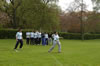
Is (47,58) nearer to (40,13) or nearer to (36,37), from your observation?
(36,37)

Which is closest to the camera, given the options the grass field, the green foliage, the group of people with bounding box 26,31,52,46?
the grass field

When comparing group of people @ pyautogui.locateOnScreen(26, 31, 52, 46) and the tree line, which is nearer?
group of people @ pyautogui.locateOnScreen(26, 31, 52, 46)

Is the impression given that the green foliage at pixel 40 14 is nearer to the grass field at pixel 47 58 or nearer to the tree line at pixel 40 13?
the tree line at pixel 40 13

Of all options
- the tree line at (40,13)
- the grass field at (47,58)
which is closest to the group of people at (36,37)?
the grass field at (47,58)

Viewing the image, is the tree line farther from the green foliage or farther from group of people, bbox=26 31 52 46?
group of people, bbox=26 31 52 46

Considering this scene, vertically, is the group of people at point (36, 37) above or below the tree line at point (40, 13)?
below

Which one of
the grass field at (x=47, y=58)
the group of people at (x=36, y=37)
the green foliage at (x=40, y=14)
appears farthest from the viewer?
the green foliage at (x=40, y=14)

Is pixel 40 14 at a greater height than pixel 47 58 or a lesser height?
greater

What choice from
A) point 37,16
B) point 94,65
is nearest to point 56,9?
point 37,16

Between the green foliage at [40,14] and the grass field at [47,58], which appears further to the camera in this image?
the green foliage at [40,14]

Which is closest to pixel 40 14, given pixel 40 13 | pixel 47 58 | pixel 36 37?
pixel 40 13

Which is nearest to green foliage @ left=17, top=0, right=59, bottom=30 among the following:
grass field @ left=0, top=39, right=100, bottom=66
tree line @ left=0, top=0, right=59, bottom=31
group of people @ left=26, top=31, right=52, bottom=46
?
tree line @ left=0, top=0, right=59, bottom=31

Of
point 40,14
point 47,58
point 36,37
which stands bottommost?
point 47,58

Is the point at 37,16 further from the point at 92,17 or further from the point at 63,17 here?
the point at 63,17
